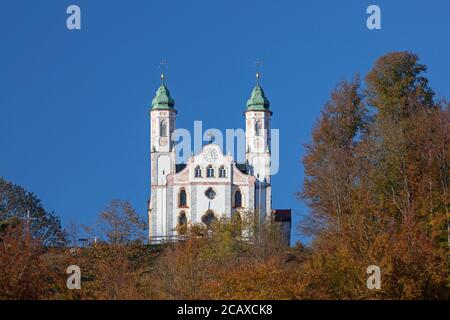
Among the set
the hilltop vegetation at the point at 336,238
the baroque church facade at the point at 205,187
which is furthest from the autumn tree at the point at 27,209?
the baroque church facade at the point at 205,187

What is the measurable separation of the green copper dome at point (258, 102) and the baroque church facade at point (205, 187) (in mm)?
3241

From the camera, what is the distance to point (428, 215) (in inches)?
2459

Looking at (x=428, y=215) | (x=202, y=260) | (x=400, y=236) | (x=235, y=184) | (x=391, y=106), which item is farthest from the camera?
(x=235, y=184)

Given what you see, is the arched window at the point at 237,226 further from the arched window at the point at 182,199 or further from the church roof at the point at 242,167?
the church roof at the point at 242,167

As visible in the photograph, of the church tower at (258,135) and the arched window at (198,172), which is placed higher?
the church tower at (258,135)

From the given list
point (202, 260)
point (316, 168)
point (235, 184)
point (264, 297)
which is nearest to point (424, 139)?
point (316, 168)

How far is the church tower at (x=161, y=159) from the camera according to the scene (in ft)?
346

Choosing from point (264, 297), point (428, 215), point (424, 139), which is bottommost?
point (264, 297)

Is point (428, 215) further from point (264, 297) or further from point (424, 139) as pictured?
point (264, 297)

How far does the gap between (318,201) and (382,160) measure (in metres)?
5.30

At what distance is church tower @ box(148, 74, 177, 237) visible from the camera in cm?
10544

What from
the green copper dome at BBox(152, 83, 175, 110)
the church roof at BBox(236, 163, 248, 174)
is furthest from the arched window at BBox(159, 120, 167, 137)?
the church roof at BBox(236, 163, 248, 174)

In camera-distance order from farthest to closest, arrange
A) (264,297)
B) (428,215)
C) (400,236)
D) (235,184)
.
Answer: (235,184) → (428,215) → (400,236) → (264,297)

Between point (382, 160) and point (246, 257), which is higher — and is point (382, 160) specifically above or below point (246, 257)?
above
